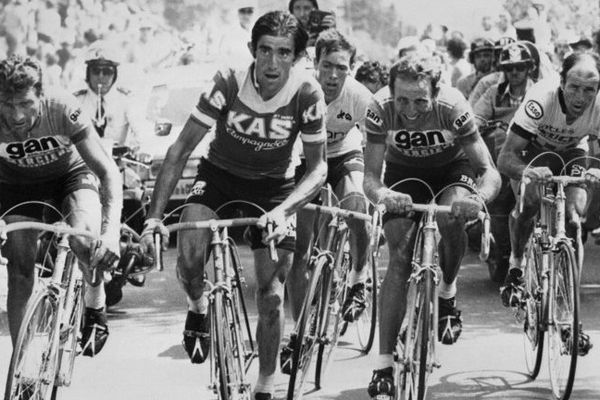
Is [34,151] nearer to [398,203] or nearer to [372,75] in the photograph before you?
[398,203]

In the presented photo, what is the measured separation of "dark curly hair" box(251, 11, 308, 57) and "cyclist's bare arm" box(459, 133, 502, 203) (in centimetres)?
124

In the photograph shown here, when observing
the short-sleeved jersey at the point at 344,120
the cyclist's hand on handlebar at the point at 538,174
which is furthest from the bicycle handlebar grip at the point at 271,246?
the short-sleeved jersey at the point at 344,120

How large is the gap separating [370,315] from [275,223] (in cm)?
355

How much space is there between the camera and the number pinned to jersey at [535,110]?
9.95 metres

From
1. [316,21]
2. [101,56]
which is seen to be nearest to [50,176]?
[101,56]

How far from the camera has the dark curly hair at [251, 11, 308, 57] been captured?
26.7 ft

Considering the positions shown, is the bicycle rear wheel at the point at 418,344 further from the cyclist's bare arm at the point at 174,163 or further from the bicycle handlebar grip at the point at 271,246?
the cyclist's bare arm at the point at 174,163

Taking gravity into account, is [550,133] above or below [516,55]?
below

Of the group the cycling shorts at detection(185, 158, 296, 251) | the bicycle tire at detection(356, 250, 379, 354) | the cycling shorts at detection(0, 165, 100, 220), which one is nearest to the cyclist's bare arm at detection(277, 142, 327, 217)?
the cycling shorts at detection(185, 158, 296, 251)

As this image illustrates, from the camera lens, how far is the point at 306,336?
29.9 feet

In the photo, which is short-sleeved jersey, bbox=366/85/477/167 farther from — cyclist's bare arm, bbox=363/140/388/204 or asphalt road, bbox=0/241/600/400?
asphalt road, bbox=0/241/600/400

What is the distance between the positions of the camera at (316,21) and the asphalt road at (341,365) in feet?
8.62

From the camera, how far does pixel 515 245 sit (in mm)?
10531

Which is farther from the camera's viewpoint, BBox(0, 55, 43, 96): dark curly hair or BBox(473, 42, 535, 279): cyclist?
BBox(473, 42, 535, 279): cyclist
